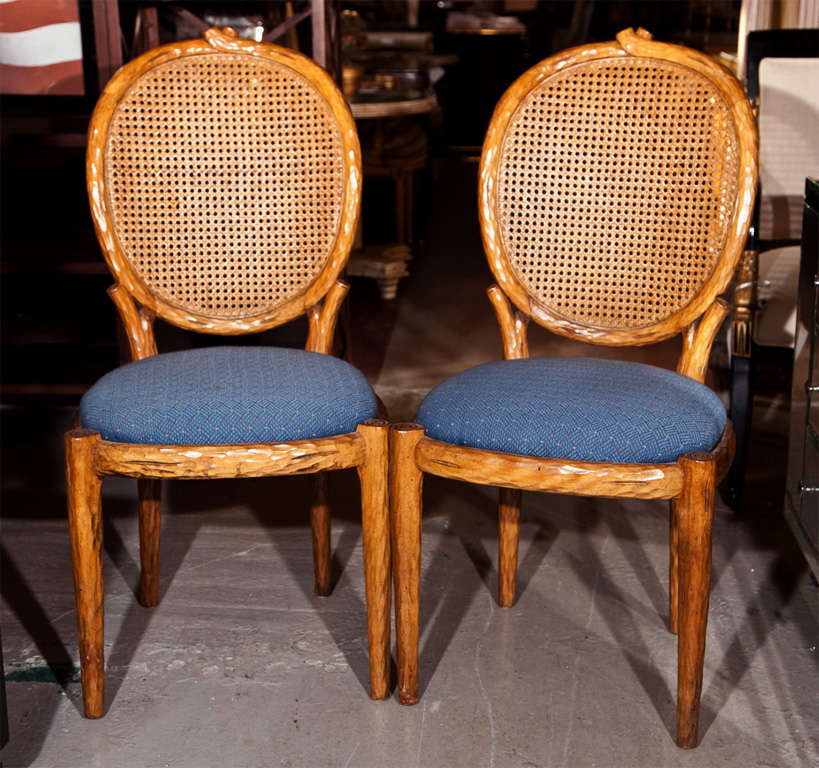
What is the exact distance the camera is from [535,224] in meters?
1.91

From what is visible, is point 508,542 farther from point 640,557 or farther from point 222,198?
point 222,198

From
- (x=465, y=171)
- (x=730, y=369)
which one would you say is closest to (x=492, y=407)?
(x=730, y=369)

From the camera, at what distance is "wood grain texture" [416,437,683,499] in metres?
1.49

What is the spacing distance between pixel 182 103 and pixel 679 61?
2.70 ft

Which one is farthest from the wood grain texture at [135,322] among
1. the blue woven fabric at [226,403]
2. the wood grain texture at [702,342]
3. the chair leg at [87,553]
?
the wood grain texture at [702,342]

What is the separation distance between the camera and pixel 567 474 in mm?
1507

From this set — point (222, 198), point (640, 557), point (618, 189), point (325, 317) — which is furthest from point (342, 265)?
point (640, 557)

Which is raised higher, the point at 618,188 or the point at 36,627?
the point at 618,188

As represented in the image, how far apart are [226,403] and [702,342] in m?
0.76

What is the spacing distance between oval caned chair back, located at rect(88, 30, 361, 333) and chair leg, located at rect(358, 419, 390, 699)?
1.37 ft

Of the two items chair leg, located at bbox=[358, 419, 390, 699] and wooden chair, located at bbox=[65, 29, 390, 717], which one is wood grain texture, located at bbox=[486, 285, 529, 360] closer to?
wooden chair, located at bbox=[65, 29, 390, 717]

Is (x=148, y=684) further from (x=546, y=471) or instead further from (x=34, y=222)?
(x=34, y=222)

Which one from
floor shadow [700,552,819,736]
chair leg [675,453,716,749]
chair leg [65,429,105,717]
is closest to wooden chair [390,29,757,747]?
chair leg [675,453,716,749]

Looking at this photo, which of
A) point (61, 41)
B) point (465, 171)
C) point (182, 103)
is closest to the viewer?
point (182, 103)
